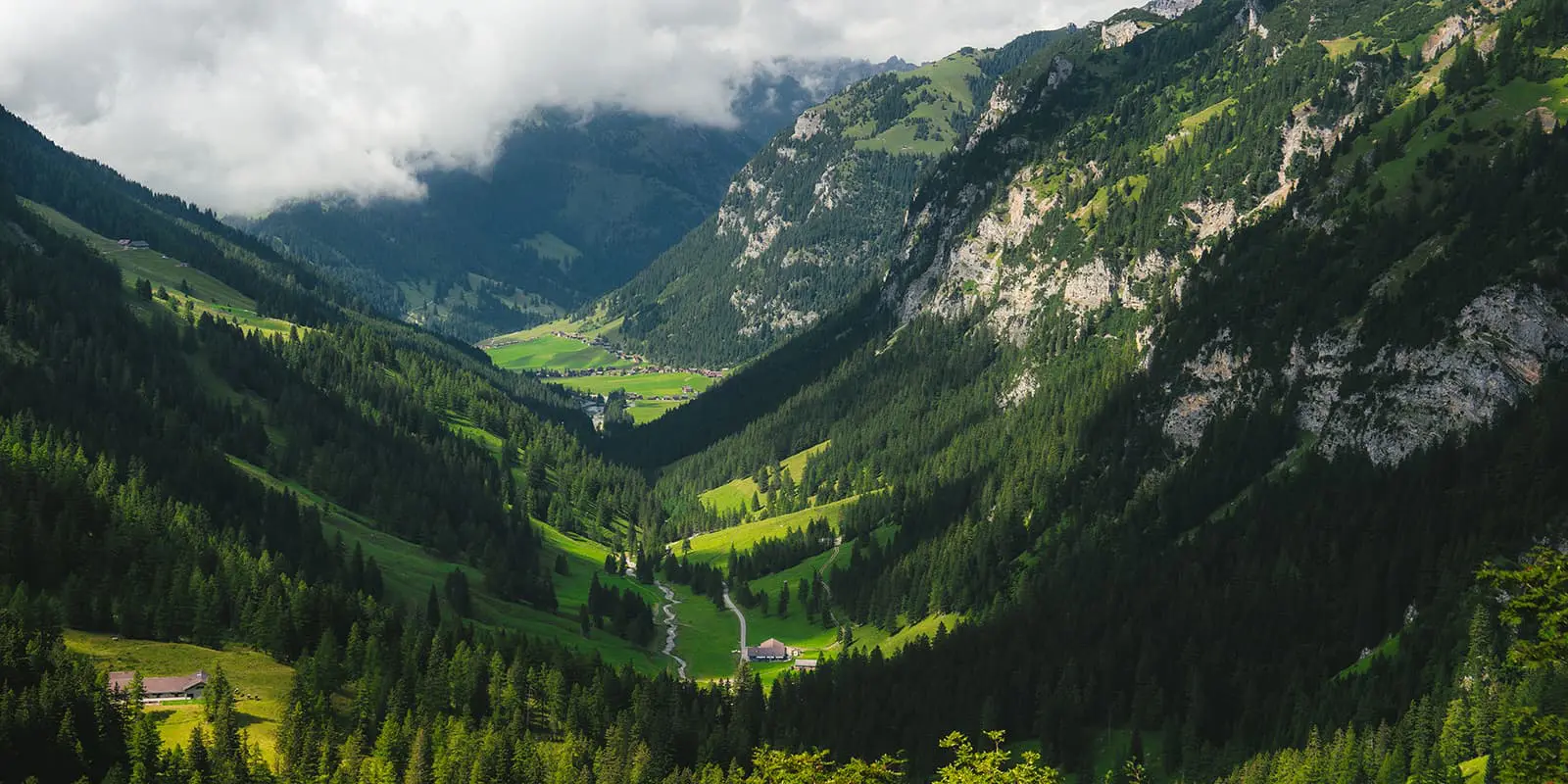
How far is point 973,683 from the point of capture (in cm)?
15200

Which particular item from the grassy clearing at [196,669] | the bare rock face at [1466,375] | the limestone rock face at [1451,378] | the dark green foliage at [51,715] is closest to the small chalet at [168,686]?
the grassy clearing at [196,669]

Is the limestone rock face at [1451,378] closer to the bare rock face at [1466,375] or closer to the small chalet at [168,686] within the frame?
the bare rock face at [1466,375]

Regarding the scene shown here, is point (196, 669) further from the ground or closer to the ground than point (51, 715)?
further from the ground

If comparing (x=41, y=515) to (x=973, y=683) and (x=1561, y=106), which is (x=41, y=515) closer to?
(x=973, y=683)

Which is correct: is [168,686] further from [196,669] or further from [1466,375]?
[1466,375]

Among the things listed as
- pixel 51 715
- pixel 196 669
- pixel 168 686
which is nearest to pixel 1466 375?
pixel 196 669

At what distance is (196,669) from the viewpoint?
387 feet

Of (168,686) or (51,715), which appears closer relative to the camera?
(51,715)

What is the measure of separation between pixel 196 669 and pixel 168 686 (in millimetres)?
8926

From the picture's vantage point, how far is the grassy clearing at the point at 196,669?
10306 cm

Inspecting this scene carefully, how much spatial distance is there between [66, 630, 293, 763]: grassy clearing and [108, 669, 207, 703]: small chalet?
181 centimetres

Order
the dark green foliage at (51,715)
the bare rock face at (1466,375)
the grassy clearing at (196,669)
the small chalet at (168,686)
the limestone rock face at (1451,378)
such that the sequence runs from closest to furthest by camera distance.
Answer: the dark green foliage at (51,715) → the grassy clearing at (196,669) → the small chalet at (168,686) → the bare rock face at (1466,375) → the limestone rock face at (1451,378)

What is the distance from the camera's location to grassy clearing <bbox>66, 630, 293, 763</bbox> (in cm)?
10306

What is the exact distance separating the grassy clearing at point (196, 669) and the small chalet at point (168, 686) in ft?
5.94
